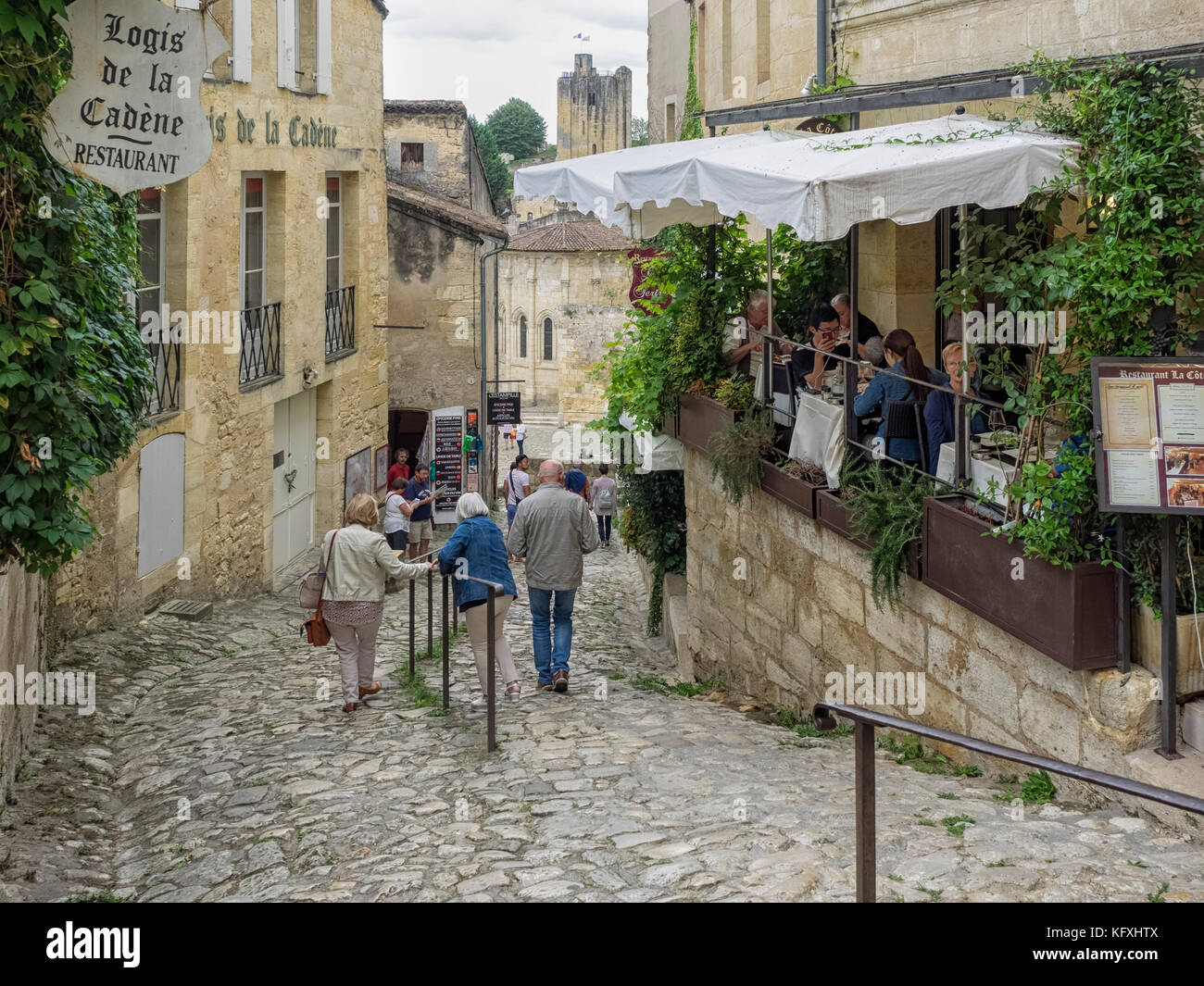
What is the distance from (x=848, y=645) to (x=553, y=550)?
2.05 m

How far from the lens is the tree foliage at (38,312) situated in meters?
4.84

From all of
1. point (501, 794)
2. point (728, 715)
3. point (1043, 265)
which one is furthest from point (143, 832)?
point (1043, 265)

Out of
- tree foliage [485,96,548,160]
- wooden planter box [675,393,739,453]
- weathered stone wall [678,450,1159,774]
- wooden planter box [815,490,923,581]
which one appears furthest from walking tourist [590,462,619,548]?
tree foliage [485,96,548,160]

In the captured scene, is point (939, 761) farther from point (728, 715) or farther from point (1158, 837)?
point (728, 715)

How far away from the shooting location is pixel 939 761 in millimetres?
6617

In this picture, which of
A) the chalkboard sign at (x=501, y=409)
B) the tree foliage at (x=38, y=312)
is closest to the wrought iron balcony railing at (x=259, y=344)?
the tree foliage at (x=38, y=312)

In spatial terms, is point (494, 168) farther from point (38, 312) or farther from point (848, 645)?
point (38, 312)

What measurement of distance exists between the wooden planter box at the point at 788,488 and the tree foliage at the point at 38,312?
4226mm

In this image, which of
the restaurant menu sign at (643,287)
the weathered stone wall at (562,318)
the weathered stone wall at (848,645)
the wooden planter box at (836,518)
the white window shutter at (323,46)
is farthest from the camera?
the weathered stone wall at (562,318)

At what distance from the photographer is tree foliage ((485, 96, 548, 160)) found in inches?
4099

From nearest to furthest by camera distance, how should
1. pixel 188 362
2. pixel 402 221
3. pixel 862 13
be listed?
pixel 862 13 → pixel 188 362 → pixel 402 221

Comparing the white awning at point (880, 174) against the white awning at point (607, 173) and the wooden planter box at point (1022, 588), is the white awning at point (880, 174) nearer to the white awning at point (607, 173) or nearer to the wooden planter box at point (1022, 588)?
the white awning at point (607, 173)

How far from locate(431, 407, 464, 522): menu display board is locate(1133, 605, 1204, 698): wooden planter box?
724 inches

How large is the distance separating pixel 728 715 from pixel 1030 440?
334 cm
